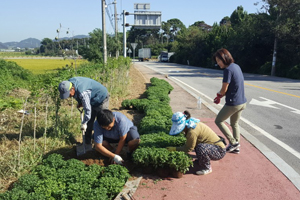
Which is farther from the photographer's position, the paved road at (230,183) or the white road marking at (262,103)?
the white road marking at (262,103)

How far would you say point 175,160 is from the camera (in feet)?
12.9

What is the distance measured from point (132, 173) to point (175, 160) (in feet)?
2.50

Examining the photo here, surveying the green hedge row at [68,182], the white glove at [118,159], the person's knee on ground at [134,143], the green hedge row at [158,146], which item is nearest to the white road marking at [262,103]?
the green hedge row at [158,146]

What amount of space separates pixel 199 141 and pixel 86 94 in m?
1.97

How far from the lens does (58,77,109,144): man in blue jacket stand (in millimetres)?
4180

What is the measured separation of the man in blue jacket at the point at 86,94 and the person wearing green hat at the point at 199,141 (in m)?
1.40

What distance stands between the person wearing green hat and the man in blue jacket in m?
1.40

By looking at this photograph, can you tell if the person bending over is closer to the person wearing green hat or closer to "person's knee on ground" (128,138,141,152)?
"person's knee on ground" (128,138,141,152)

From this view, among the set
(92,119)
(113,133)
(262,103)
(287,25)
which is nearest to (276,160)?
(113,133)

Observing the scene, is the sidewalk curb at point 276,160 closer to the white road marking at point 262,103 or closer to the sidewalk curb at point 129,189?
the sidewalk curb at point 129,189

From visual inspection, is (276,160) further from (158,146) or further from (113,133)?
(113,133)

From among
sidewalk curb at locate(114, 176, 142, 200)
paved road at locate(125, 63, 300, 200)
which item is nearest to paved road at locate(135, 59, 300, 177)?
paved road at locate(125, 63, 300, 200)

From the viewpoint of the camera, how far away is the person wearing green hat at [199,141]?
4168mm

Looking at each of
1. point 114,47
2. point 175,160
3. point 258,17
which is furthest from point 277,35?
point 175,160
